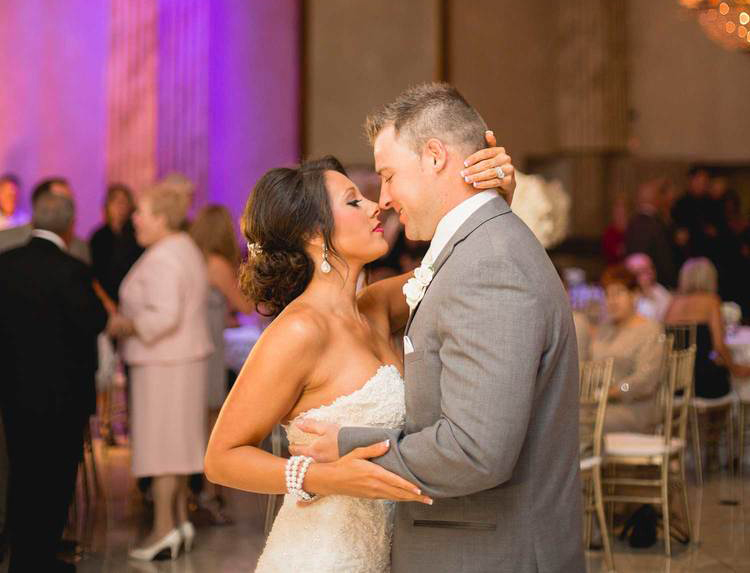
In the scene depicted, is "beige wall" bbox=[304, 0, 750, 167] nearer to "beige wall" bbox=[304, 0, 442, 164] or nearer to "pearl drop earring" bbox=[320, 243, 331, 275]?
"beige wall" bbox=[304, 0, 442, 164]

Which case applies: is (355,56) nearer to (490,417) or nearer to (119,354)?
(119,354)

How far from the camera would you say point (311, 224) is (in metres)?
2.65

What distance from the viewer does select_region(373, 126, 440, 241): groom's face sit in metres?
2.16

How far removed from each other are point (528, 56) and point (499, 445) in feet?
38.1

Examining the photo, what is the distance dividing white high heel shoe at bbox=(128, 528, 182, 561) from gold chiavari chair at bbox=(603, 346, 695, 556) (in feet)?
7.18

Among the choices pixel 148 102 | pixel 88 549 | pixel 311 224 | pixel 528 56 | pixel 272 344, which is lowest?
pixel 88 549

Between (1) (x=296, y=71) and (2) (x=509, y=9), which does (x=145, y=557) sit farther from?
(2) (x=509, y=9)

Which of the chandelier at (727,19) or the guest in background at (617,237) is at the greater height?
the chandelier at (727,19)

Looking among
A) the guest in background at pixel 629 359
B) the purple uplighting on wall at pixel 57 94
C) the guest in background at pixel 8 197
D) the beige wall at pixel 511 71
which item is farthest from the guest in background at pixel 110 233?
the beige wall at pixel 511 71

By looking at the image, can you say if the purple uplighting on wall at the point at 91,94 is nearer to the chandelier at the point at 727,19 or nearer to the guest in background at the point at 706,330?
the chandelier at the point at 727,19

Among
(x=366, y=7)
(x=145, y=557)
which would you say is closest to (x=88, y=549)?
(x=145, y=557)

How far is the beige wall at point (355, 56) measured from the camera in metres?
12.0

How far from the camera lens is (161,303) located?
5469 millimetres

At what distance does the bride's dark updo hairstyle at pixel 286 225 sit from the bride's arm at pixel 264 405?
222 millimetres
